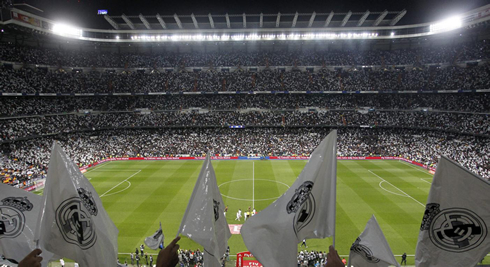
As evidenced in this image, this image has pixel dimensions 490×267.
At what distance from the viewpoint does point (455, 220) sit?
4.92 metres

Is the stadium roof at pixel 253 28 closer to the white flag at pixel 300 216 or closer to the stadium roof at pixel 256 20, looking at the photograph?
the stadium roof at pixel 256 20

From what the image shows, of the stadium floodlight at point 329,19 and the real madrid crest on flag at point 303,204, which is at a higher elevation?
the stadium floodlight at point 329,19

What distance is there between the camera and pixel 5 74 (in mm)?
46188

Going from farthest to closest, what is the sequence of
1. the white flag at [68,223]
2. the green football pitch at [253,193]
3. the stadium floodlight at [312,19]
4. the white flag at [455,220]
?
the stadium floodlight at [312,19] < the green football pitch at [253,193] < the white flag at [68,223] < the white flag at [455,220]

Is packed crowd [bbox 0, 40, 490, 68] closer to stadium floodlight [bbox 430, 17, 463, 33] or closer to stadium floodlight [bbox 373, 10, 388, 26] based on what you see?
stadium floodlight [bbox 430, 17, 463, 33]

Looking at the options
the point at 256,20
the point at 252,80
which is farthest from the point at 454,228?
the point at 256,20

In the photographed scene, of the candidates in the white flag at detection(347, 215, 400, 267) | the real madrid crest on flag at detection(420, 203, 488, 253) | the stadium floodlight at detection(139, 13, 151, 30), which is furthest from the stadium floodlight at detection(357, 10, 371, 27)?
the real madrid crest on flag at detection(420, 203, 488, 253)

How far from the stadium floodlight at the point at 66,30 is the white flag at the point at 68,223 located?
62.1m

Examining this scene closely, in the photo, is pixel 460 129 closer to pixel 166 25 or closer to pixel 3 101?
pixel 166 25

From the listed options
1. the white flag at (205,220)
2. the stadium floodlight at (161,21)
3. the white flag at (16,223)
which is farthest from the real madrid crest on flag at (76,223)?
the stadium floodlight at (161,21)

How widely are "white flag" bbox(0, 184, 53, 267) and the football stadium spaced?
12441 mm

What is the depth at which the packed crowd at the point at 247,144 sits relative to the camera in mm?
41938

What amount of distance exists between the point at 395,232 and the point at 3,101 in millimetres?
60488

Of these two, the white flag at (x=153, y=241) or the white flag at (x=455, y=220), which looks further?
the white flag at (x=153, y=241)
